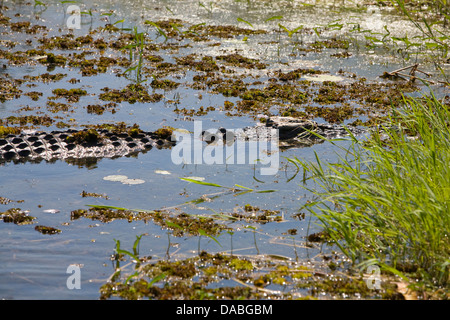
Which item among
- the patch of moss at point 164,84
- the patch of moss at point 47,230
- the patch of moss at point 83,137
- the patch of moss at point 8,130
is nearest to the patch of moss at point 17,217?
the patch of moss at point 47,230

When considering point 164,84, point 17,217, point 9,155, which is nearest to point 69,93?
point 164,84

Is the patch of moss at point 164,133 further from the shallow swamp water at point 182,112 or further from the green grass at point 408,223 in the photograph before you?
the green grass at point 408,223

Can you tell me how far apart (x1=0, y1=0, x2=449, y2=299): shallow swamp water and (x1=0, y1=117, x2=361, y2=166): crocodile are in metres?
0.14

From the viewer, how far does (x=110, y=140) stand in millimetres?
5594

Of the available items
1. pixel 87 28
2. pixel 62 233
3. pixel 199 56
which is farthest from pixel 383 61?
pixel 62 233

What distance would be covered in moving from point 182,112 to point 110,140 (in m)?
1.22

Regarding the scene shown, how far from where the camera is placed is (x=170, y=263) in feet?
11.3

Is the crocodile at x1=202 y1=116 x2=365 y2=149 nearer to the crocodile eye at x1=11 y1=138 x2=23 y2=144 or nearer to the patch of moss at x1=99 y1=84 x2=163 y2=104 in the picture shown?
the patch of moss at x1=99 y1=84 x2=163 y2=104

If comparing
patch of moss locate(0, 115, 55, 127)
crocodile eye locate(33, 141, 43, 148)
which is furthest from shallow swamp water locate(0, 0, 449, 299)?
crocodile eye locate(33, 141, 43, 148)

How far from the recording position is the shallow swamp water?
3.49 metres

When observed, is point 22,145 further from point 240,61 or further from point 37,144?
point 240,61

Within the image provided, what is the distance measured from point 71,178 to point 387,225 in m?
2.60

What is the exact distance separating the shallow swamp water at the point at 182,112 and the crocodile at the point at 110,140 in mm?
143
